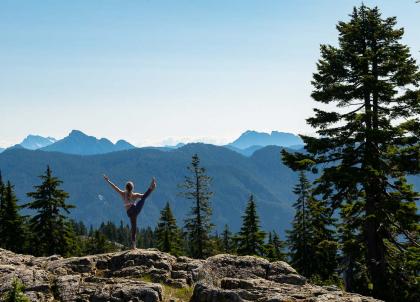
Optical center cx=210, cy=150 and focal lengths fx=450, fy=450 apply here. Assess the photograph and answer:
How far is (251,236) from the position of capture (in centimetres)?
5044

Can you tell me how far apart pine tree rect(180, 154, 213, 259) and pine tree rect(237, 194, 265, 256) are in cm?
399

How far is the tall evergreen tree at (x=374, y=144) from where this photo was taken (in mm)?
22172

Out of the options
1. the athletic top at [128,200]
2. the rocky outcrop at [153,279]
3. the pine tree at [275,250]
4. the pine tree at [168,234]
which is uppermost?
the athletic top at [128,200]

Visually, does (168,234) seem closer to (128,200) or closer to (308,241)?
(308,241)

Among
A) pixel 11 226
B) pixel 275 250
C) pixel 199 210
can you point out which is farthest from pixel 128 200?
pixel 275 250

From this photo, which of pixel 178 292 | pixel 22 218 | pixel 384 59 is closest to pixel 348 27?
pixel 384 59

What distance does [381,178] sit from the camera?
22.2 meters

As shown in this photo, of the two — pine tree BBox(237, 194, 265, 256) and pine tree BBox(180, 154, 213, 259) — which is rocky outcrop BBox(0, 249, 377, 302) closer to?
pine tree BBox(180, 154, 213, 259)

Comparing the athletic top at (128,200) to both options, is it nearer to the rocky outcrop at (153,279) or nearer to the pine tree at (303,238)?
the rocky outcrop at (153,279)

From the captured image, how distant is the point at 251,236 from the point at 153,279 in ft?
116

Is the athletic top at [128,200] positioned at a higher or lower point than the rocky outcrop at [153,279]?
higher

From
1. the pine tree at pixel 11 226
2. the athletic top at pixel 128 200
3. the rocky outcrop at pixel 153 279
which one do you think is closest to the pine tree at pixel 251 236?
the pine tree at pixel 11 226

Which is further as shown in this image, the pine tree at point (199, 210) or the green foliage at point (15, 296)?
the pine tree at point (199, 210)

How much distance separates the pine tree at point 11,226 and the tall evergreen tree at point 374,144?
1342 inches
